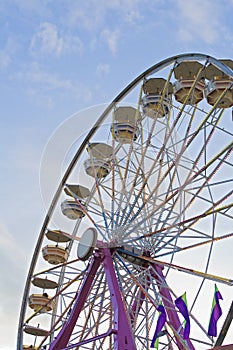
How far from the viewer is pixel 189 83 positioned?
13.0 m

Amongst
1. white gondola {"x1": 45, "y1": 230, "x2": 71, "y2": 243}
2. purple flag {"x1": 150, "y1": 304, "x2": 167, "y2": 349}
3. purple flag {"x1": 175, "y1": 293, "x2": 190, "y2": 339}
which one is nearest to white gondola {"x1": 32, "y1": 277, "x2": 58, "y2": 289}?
white gondola {"x1": 45, "y1": 230, "x2": 71, "y2": 243}

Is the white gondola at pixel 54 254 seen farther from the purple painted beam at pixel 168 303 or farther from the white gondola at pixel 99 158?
the purple painted beam at pixel 168 303

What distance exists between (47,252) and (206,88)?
22.0 feet

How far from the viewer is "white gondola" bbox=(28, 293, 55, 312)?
51.8ft

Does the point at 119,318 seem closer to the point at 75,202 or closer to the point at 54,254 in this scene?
the point at 75,202

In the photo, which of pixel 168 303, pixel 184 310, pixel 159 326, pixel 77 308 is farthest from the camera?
pixel 77 308

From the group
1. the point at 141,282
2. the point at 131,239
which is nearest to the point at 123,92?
the point at 131,239

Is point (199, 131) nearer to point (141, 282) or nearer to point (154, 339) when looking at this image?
point (141, 282)

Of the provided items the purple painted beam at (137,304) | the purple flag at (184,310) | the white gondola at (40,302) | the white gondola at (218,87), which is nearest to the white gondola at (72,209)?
the white gondola at (40,302)

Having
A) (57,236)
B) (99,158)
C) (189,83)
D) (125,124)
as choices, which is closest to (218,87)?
(189,83)

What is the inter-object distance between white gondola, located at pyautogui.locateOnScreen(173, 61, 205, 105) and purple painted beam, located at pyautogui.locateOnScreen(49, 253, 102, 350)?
13.8 ft

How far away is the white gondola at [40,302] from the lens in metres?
15.8

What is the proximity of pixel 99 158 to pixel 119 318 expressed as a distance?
500cm

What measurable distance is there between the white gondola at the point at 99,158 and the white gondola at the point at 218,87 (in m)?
3.28
